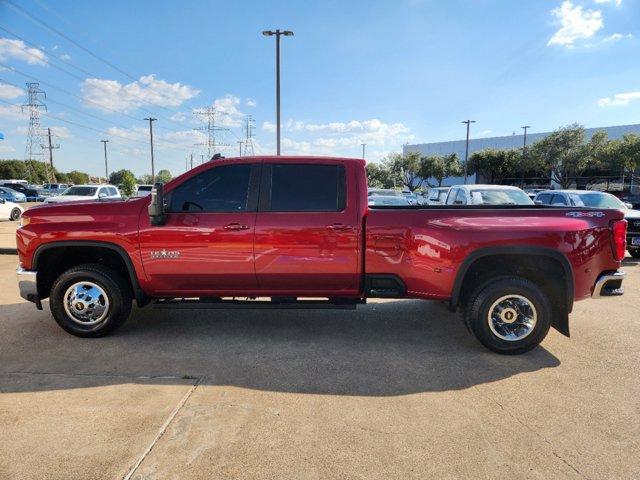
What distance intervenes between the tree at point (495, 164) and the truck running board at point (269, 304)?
167ft

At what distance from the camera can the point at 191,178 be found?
4.54 meters

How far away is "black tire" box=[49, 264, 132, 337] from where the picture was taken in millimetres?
4602

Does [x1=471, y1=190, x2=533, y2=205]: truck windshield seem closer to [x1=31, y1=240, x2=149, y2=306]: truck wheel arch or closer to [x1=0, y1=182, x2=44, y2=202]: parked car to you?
[x1=31, y1=240, x2=149, y2=306]: truck wheel arch

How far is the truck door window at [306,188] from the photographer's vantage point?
4504mm

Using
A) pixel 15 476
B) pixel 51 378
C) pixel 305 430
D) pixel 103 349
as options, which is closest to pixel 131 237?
pixel 103 349

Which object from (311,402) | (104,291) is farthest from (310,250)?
(104,291)

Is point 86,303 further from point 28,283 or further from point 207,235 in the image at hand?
point 207,235

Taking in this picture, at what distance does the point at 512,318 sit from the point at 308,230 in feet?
7.46

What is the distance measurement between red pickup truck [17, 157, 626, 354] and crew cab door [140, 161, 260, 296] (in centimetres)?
1

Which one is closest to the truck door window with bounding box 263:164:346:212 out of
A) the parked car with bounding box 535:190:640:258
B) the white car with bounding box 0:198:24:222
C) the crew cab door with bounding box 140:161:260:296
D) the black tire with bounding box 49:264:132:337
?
the crew cab door with bounding box 140:161:260:296

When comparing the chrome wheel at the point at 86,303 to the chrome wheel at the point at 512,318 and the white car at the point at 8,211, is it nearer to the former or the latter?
the chrome wheel at the point at 512,318

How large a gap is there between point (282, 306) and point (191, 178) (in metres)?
1.67

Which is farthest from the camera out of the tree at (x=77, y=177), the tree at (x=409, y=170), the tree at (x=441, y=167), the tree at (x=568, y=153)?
the tree at (x=77, y=177)

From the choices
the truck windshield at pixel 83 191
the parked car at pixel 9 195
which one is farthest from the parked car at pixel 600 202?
the parked car at pixel 9 195
